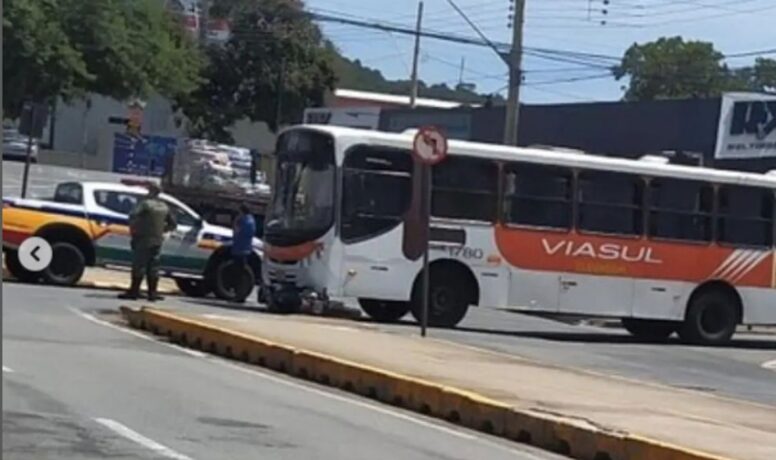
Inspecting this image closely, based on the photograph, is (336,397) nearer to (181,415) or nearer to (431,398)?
(431,398)

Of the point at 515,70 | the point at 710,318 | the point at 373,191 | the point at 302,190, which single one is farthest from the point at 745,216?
the point at 515,70

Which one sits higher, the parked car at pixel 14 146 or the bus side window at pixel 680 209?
the parked car at pixel 14 146

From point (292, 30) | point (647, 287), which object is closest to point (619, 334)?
point (647, 287)

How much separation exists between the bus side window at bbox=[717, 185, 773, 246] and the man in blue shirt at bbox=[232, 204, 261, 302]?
7.95 m

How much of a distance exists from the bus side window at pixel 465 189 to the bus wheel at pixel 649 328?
13.0 ft

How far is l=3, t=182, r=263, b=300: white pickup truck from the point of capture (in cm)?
2867

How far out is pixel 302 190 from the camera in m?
28.1

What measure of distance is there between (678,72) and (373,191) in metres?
85.7

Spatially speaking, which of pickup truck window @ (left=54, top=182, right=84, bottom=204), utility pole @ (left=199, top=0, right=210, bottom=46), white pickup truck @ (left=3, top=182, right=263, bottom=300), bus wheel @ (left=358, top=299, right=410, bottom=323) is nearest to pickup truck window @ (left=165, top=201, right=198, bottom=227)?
white pickup truck @ (left=3, top=182, right=263, bottom=300)

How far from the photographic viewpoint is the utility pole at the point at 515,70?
37.6m

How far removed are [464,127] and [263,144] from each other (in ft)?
135

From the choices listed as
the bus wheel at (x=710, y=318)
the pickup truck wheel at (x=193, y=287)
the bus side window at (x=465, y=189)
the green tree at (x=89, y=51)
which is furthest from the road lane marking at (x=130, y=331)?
the green tree at (x=89, y=51)

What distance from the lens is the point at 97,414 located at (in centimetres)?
1320

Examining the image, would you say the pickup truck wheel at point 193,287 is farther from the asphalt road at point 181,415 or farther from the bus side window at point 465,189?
the asphalt road at point 181,415
